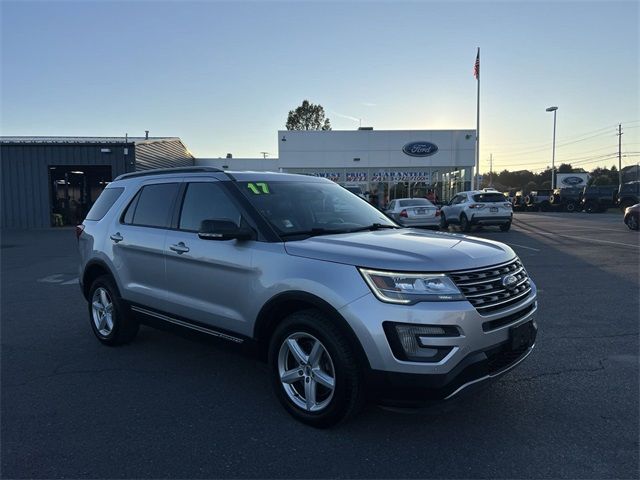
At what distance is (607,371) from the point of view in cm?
443

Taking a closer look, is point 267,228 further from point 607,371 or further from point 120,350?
point 607,371

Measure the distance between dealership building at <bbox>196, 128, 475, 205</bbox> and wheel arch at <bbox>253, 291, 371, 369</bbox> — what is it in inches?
1083

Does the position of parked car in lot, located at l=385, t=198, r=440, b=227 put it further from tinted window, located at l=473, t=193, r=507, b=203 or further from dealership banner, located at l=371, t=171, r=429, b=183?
dealership banner, located at l=371, t=171, r=429, b=183

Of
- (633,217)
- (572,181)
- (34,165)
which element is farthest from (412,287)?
(572,181)

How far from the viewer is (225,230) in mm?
3666

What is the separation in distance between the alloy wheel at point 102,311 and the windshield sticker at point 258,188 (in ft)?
7.51

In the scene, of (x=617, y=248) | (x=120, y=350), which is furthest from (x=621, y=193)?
(x=120, y=350)

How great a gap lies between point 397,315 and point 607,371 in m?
2.66

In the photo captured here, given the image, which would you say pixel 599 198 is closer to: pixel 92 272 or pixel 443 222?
pixel 443 222

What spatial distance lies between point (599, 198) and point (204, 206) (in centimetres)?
3848

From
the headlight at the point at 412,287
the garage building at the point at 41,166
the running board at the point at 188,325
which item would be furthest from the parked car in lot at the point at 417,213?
the headlight at the point at 412,287

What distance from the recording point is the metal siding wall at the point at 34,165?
83.2ft

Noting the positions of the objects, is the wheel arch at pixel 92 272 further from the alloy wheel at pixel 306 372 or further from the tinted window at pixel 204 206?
the alloy wheel at pixel 306 372

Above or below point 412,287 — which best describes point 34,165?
above
